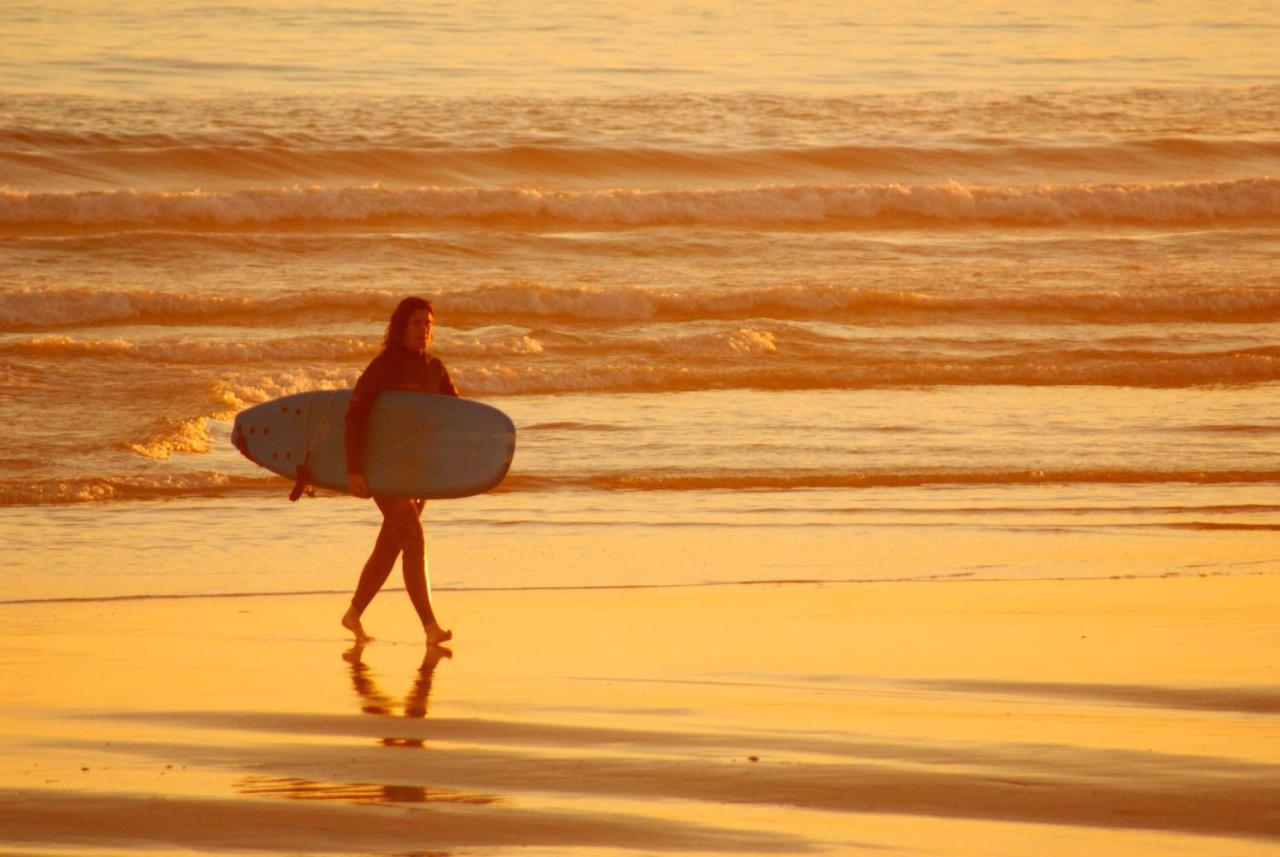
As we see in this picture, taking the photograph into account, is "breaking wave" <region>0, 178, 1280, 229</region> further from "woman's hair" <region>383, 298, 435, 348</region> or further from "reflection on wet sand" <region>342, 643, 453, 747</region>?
"reflection on wet sand" <region>342, 643, 453, 747</region>

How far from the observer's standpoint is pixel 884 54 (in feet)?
126

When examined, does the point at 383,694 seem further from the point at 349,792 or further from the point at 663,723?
the point at 349,792

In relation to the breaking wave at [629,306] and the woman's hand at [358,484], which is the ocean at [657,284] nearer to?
the breaking wave at [629,306]

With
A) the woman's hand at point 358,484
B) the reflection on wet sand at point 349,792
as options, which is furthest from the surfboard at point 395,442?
the reflection on wet sand at point 349,792

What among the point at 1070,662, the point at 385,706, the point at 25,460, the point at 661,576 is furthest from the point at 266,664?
the point at 25,460

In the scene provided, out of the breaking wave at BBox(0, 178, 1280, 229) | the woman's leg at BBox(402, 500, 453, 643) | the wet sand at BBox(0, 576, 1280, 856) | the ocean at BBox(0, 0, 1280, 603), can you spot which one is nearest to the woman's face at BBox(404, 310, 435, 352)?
the woman's leg at BBox(402, 500, 453, 643)

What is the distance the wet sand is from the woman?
0.73 feet

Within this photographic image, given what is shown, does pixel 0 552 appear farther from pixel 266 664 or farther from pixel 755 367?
pixel 755 367

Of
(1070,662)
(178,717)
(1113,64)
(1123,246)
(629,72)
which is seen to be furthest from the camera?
(1113,64)

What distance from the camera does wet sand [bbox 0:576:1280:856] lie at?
17.1 ft

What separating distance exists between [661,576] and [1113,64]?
30.8m

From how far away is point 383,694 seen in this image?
6949 mm

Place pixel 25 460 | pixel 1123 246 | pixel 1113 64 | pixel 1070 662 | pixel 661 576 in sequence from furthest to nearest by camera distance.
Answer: pixel 1113 64 < pixel 1123 246 < pixel 25 460 < pixel 661 576 < pixel 1070 662

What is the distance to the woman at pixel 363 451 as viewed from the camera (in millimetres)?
7859
